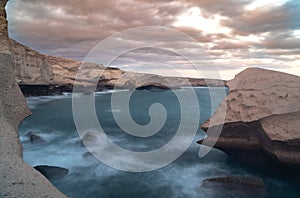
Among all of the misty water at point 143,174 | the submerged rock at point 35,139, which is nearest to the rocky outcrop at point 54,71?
the submerged rock at point 35,139

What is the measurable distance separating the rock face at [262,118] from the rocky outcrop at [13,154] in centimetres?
882

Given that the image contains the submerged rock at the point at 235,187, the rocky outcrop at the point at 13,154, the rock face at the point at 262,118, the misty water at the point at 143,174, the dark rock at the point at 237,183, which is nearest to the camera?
the rocky outcrop at the point at 13,154

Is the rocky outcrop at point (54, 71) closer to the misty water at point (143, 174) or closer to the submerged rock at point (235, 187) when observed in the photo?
the misty water at point (143, 174)

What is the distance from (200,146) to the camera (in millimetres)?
14430

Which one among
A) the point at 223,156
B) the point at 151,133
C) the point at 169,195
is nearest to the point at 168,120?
the point at 151,133

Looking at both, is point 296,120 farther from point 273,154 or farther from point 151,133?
point 151,133

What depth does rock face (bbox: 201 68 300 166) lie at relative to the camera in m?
9.73

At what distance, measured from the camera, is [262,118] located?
10.2 m

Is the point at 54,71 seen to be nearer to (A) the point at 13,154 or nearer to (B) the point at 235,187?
(B) the point at 235,187

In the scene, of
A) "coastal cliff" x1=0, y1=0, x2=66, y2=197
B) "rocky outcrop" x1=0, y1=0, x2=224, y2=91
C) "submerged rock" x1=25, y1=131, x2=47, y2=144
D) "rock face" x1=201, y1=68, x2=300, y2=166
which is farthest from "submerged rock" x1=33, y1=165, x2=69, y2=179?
"rock face" x1=201, y1=68, x2=300, y2=166

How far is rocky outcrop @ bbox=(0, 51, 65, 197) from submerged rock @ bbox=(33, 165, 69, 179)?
4.25 metres

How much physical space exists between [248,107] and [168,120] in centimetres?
1411

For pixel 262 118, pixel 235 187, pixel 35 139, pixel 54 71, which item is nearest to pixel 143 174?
pixel 235 187

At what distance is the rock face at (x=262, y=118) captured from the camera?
973 cm
